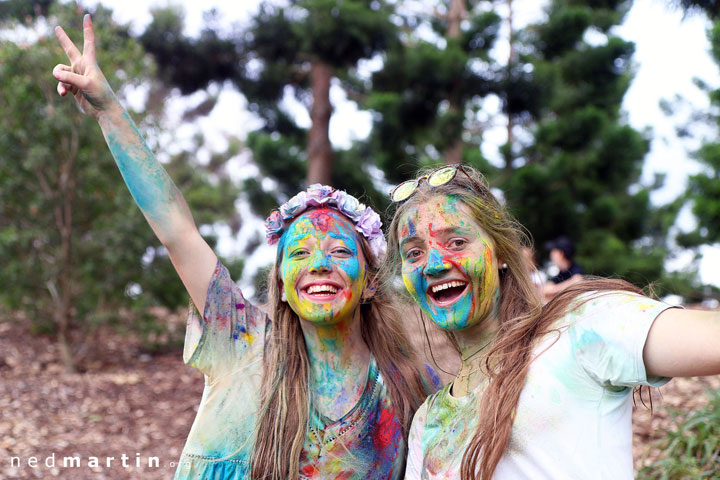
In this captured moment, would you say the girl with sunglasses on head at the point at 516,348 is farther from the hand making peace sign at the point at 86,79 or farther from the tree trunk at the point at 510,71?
the tree trunk at the point at 510,71

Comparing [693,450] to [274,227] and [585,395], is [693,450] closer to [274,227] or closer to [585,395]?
[585,395]

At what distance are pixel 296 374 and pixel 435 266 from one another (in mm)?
767

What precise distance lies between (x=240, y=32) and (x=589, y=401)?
8.40 metres

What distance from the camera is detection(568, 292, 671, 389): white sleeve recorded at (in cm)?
150

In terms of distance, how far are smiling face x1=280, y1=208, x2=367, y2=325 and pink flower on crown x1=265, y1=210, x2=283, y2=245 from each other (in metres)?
0.06

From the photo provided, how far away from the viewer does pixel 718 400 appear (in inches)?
147

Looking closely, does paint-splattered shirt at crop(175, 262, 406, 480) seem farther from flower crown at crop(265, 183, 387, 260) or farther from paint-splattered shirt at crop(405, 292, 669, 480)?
paint-splattered shirt at crop(405, 292, 669, 480)

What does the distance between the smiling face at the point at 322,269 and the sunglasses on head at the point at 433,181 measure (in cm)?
Answer: 30

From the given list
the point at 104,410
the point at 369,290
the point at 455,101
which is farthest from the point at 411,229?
the point at 455,101

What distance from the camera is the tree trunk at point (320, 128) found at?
864cm

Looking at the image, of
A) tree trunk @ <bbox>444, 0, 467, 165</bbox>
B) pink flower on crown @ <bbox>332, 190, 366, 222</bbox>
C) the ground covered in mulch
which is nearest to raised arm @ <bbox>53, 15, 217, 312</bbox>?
pink flower on crown @ <bbox>332, 190, 366, 222</bbox>

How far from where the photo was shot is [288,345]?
2416 mm

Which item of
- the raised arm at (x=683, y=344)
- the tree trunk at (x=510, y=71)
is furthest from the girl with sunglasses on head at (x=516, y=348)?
the tree trunk at (x=510, y=71)

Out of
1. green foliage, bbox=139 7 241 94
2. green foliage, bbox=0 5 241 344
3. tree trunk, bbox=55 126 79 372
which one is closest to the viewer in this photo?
green foliage, bbox=0 5 241 344
